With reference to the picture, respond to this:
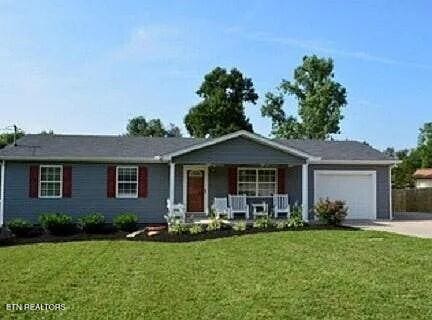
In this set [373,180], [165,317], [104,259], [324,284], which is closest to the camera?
[165,317]

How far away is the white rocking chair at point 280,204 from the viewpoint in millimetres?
21578

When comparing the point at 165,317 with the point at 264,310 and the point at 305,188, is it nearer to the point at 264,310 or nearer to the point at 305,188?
the point at 264,310

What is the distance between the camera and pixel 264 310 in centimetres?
691

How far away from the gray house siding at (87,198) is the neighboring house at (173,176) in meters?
0.04

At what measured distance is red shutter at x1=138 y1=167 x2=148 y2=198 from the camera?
21.5m

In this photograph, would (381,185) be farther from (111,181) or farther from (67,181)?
(67,181)

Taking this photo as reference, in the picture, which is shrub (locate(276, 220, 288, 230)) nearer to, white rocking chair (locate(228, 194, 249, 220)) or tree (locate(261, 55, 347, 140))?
white rocking chair (locate(228, 194, 249, 220))

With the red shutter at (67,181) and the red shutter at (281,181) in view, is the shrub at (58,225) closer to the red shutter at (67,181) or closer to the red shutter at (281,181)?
the red shutter at (67,181)

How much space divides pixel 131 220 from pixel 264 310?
12661 millimetres

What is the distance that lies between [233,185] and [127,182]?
4.21 m

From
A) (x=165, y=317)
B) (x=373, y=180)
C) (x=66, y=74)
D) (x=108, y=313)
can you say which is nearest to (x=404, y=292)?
(x=165, y=317)

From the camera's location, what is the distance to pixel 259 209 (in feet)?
73.5

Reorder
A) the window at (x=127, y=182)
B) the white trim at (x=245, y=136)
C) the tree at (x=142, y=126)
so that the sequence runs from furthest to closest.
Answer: the tree at (x=142, y=126), the window at (x=127, y=182), the white trim at (x=245, y=136)

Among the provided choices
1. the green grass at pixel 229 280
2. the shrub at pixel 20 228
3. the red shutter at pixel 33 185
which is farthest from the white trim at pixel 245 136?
the green grass at pixel 229 280
